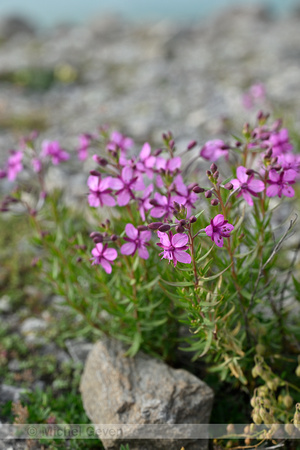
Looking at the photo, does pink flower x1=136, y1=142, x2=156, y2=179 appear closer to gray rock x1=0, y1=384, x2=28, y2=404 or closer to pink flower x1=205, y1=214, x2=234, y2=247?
pink flower x1=205, y1=214, x2=234, y2=247

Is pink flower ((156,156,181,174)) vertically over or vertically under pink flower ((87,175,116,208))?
over

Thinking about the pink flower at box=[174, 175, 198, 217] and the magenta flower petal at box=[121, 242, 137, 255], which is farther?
the pink flower at box=[174, 175, 198, 217]

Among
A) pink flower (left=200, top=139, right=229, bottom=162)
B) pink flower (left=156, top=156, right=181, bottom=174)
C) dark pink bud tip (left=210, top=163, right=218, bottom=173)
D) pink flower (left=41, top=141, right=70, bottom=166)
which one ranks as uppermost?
pink flower (left=41, top=141, right=70, bottom=166)

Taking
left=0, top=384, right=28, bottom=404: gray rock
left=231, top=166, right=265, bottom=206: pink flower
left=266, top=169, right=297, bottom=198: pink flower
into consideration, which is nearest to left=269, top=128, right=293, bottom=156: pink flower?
left=266, top=169, right=297, bottom=198: pink flower

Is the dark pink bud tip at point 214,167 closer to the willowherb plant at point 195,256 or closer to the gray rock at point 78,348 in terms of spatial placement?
the willowherb plant at point 195,256

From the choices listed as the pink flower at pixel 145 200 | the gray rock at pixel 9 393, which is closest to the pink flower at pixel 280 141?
the pink flower at pixel 145 200
